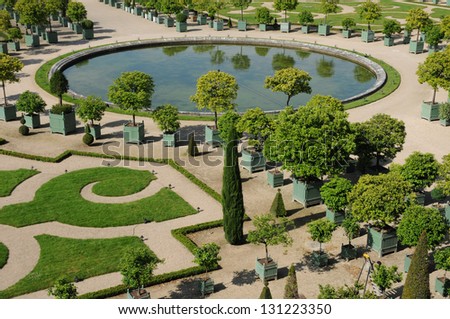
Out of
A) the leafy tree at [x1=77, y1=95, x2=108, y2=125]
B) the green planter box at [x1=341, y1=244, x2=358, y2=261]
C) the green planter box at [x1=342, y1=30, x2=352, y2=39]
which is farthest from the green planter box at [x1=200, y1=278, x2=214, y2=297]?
the green planter box at [x1=342, y1=30, x2=352, y2=39]

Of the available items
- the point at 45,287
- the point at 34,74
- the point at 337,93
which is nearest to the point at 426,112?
the point at 337,93

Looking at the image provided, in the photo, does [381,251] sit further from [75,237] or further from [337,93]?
[337,93]

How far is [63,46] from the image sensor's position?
98.1 m

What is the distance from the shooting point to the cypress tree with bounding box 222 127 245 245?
4197 cm

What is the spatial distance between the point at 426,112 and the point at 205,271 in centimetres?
3749

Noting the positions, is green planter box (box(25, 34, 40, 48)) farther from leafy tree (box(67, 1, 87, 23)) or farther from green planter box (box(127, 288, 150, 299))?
green planter box (box(127, 288, 150, 299))

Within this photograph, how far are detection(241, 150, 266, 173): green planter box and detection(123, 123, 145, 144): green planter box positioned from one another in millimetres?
11876

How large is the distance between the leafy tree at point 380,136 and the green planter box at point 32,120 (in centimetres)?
3464

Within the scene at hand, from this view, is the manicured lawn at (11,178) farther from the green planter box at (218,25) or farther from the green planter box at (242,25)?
the green planter box at (242,25)

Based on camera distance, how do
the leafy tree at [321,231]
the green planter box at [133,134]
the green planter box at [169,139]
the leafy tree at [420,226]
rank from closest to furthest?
the leafy tree at [420,226] < the leafy tree at [321,231] < the green planter box at [169,139] < the green planter box at [133,134]

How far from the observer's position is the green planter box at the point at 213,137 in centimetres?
5975

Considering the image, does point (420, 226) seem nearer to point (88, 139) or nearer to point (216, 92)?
point (216, 92)

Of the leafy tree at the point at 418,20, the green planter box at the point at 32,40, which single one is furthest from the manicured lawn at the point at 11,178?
the leafy tree at the point at 418,20

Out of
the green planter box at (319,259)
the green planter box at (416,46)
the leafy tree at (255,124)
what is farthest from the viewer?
the green planter box at (416,46)
